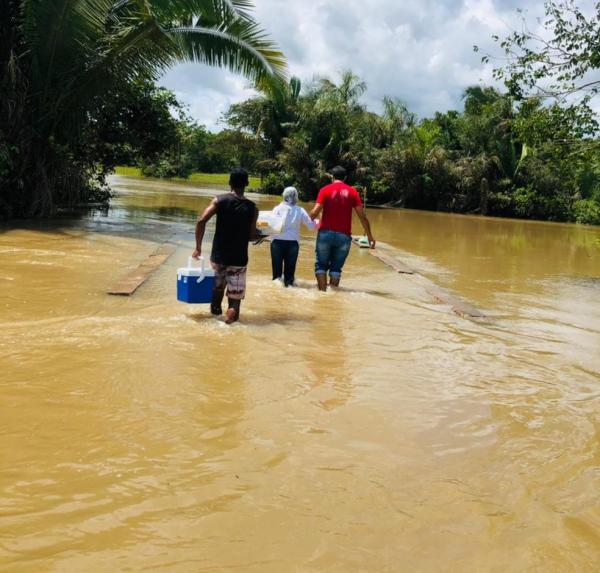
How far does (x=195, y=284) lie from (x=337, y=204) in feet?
10.0

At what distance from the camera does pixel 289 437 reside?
388cm

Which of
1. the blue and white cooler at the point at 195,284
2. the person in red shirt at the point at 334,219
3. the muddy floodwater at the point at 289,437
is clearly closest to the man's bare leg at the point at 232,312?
the muddy floodwater at the point at 289,437

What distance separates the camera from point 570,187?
133 feet

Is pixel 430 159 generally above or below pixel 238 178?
above

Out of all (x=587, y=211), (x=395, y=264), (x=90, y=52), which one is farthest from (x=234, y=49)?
(x=587, y=211)

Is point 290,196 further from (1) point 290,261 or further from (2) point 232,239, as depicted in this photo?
(2) point 232,239

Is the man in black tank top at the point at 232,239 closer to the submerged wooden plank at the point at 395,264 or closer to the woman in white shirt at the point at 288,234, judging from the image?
the woman in white shirt at the point at 288,234

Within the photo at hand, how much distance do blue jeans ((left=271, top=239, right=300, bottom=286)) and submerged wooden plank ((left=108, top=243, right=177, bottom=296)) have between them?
1.85 m

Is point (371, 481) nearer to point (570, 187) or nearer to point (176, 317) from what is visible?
point (176, 317)

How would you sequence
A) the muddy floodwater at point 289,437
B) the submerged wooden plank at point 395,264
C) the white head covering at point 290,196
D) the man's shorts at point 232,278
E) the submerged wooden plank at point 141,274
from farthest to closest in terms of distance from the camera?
the submerged wooden plank at point 395,264 → the white head covering at point 290,196 → the submerged wooden plank at point 141,274 → the man's shorts at point 232,278 → the muddy floodwater at point 289,437

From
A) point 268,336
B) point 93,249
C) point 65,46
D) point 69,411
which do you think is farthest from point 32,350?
point 65,46

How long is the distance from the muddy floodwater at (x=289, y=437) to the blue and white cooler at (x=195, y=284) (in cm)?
24

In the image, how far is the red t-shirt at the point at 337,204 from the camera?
9.06 metres

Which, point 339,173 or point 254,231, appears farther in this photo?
point 339,173
